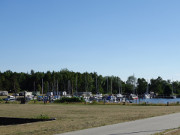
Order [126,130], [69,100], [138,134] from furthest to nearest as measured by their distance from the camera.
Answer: [69,100]
[126,130]
[138,134]

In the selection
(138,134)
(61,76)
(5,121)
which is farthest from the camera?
(61,76)

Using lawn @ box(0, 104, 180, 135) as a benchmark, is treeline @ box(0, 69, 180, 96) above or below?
above

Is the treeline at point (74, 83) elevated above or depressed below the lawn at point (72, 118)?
above

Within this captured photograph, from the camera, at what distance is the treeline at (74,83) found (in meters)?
139

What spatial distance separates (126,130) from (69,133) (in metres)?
3.06

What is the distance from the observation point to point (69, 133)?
15305 millimetres

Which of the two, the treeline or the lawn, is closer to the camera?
the lawn

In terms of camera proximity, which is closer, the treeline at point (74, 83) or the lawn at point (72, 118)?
the lawn at point (72, 118)

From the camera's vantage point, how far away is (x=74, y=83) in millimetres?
142375

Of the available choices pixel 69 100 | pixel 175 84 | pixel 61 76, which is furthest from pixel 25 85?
pixel 69 100

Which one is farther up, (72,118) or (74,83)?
(74,83)

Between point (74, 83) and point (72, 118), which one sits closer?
point (72, 118)

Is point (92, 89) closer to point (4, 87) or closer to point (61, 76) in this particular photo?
point (61, 76)

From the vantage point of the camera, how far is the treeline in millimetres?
139250
